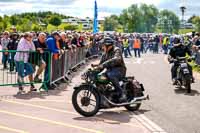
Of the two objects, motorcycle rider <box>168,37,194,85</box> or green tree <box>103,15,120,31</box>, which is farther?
green tree <box>103,15,120,31</box>

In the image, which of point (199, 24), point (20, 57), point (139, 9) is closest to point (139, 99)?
point (20, 57)

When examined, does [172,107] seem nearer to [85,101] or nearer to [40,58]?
[85,101]

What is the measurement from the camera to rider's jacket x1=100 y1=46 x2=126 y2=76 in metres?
11.0

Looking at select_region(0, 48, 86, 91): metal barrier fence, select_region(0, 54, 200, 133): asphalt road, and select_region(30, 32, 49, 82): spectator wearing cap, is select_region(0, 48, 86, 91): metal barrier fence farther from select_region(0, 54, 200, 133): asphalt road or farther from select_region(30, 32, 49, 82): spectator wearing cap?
select_region(0, 54, 200, 133): asphalt road

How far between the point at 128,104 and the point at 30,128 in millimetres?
2822


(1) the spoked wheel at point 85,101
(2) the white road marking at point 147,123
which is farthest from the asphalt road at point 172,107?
(1) the spoked wheel at point 85,101

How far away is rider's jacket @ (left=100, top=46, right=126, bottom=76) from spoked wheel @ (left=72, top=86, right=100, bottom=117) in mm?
746

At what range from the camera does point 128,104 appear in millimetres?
11125

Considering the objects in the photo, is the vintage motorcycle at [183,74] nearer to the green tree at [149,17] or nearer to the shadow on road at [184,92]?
the shadow on road at [184,92]

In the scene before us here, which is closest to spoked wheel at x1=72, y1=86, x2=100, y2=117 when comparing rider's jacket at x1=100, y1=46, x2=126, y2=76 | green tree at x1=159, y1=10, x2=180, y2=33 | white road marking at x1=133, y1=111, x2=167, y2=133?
rider's jacket at x1=100, y1=46, x2=126, y2=76

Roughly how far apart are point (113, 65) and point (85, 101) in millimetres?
1122

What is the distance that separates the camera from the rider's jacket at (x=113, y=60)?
11023 millimetres

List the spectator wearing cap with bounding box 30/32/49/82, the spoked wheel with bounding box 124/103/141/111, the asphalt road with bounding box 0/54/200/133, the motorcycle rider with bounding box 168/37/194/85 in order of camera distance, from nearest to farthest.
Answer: the asphalt road with bounding box 0/54/200/133 < the spoked wheel with bounding box 124/103/141/111 < the spectator wearing cap with bounding box 30/32/49/82 < the motorcycle rider with bounding box 168/37/194/85

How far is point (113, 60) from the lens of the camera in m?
11.0
